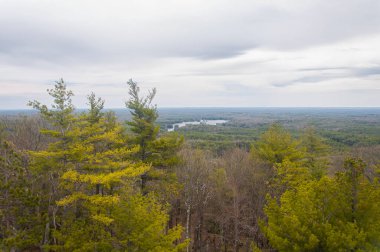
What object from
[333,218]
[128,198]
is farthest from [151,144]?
A: [333,218]

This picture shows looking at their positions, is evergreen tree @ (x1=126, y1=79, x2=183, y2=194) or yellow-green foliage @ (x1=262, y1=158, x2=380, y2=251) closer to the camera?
yellow-green foliage @ (x1=262, y1=158, x2=380, y2=251)

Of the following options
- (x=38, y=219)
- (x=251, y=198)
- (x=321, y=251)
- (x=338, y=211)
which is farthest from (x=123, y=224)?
(x=251, y=198)

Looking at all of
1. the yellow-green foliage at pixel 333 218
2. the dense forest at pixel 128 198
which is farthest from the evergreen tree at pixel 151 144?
the yellow-green foliage at pixel 333 218

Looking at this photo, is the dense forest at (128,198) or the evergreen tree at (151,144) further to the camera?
the evergreen tree at (151,144)

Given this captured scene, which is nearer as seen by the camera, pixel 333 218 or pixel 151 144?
pixel 333 218

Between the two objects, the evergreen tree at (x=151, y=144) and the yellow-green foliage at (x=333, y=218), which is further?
the evergreen tree at (x=151, y=144)

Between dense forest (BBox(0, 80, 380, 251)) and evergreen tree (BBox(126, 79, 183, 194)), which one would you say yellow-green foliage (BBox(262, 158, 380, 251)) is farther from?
evergreen tree (BBox(126, 79, 183, 194))

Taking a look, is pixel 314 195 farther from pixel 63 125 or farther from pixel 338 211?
pixel 63 125

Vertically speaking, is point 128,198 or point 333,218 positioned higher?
point 128,198

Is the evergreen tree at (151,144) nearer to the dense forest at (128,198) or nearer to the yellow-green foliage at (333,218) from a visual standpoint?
the dense forest at (128,198)

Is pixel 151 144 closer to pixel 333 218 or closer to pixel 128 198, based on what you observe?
pixel 128 198

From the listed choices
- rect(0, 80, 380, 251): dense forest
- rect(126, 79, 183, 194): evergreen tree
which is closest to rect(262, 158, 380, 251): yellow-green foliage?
rect(0, 80, 380, 251): dense forest
